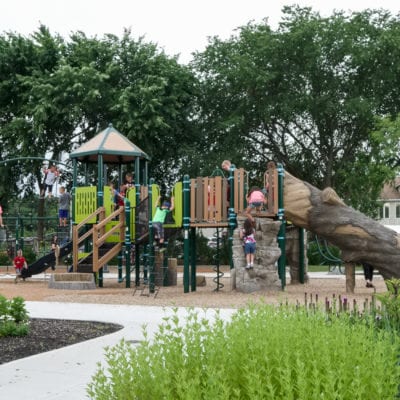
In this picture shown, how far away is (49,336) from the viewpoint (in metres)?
10.3

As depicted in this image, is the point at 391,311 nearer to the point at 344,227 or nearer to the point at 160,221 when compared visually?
the point at 344,227

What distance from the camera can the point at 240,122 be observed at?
124 feet

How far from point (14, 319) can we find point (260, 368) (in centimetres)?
737

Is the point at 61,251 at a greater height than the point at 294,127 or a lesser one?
lesser

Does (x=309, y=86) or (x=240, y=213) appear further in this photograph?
(x=309, y=86)

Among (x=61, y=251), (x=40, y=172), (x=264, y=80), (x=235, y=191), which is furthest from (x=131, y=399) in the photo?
(x=40, y=172)

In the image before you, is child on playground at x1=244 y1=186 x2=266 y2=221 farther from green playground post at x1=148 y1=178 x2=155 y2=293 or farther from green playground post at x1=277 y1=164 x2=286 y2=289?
green playground post at x1=148 y1=178 x2=155 y2=293

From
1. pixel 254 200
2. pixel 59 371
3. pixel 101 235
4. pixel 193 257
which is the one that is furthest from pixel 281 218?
pixel 59 371

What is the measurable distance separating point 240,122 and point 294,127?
5.09 metres

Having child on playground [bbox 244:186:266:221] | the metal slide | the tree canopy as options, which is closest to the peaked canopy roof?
the metal slide

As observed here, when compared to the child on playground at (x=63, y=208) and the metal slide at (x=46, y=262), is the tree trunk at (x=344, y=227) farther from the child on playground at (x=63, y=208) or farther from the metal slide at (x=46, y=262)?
the child on playground at (x=63, y=208)

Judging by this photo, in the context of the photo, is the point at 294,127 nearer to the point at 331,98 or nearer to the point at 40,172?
the point at 331,98

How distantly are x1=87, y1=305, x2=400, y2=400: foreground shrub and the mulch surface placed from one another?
4.41m

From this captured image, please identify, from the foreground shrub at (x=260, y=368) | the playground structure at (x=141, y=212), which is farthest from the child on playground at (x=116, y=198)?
the foreground shrub at (x=260, y=368)
